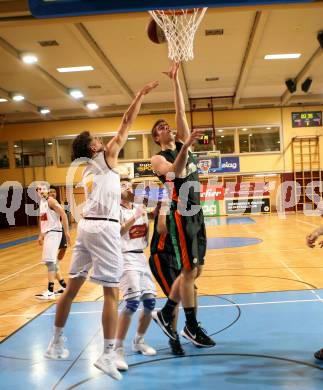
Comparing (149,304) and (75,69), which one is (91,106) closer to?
(75,69)

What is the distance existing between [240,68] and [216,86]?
2.97 m

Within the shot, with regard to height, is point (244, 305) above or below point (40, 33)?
below

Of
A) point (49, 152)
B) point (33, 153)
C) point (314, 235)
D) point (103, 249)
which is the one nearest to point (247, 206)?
point (49, 152)

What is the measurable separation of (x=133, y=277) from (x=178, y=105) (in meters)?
1.70

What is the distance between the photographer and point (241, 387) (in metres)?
3.37

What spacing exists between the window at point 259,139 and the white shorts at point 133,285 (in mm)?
19966

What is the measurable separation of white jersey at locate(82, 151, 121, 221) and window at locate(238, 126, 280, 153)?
2034cm

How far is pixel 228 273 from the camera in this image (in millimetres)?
8039

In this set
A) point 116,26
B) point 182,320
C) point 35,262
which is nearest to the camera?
point 182,320

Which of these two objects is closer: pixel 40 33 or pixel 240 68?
pixel 40 33

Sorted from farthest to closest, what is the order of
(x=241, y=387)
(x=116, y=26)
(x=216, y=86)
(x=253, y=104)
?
1. (x=253, y=104)
2. (x=216, y=86)
3. (x=116, y=26)
4. (x=241, y=387)

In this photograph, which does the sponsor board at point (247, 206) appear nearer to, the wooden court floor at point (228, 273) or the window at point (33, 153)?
the wooden court floor at point (228, 273)

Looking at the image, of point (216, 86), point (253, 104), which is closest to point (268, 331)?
point (216, 86)

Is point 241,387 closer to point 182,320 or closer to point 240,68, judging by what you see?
point 182,320
